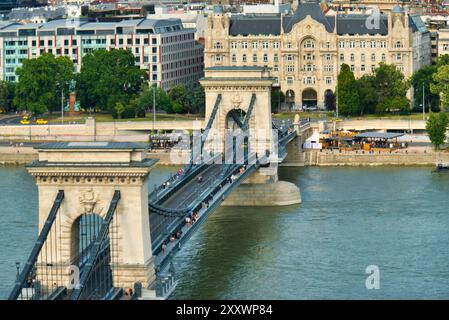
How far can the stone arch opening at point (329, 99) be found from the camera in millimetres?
86062

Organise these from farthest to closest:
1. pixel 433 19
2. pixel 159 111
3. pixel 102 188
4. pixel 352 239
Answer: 1. pixel 433 19
2. pixel 159 111
3. pixel 352 239
4. pixel 102 188

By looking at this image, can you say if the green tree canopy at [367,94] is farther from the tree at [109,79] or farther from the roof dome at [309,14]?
the tree at [109,79]

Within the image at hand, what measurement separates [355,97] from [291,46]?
767 centimetres

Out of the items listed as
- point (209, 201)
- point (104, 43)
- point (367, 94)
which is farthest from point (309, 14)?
point (209, 201)

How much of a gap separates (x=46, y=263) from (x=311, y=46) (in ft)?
158

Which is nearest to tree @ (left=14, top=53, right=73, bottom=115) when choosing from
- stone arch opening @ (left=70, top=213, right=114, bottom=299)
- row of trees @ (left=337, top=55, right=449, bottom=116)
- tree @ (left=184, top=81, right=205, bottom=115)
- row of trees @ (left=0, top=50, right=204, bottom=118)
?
row of trees @ (left=0, top=50, right=204, bottom=118)

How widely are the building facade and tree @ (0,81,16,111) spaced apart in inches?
168

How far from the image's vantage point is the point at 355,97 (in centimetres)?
8125

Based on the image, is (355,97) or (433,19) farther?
(433,19)

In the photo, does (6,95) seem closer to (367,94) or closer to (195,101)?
(195,101)
